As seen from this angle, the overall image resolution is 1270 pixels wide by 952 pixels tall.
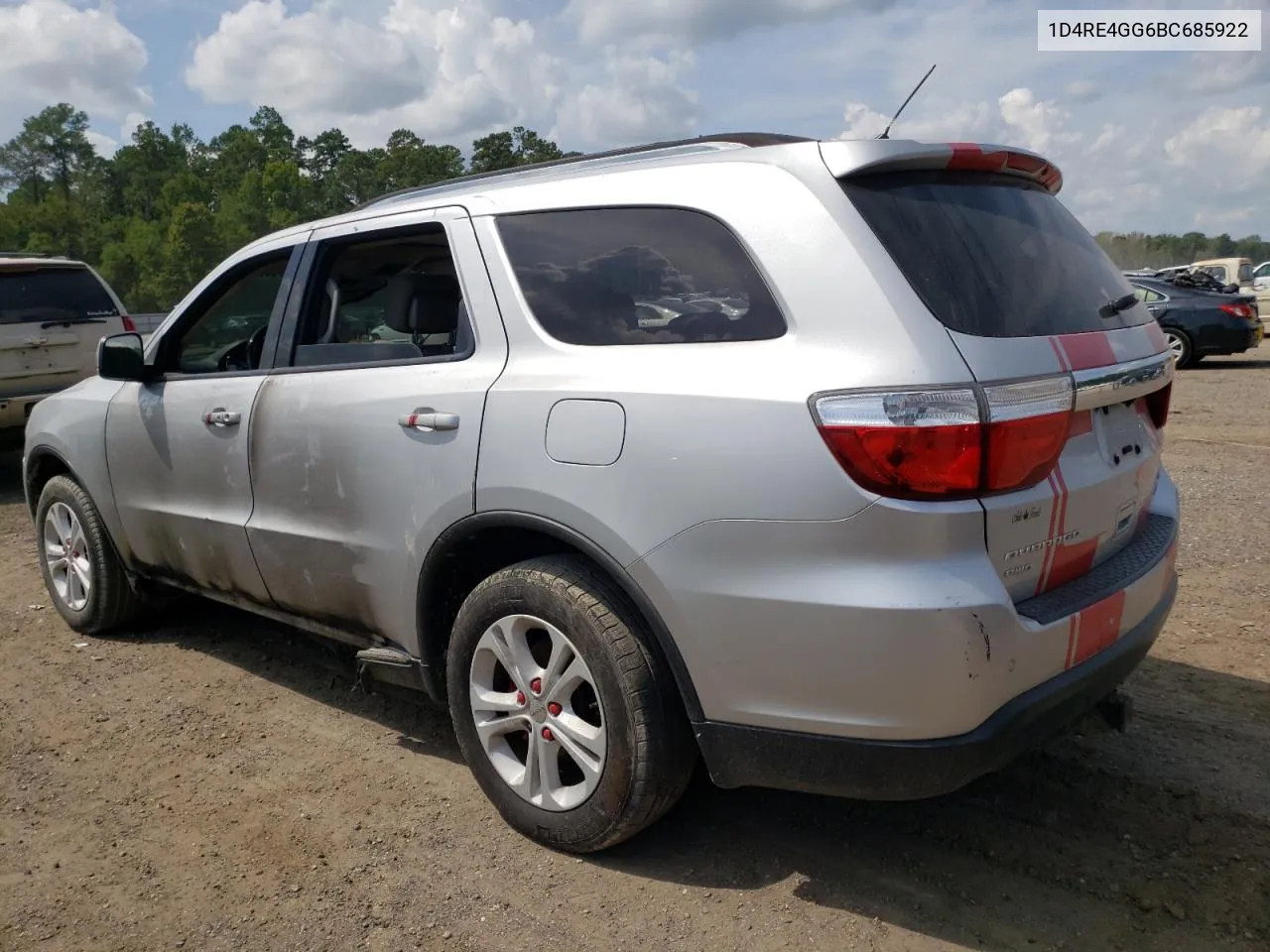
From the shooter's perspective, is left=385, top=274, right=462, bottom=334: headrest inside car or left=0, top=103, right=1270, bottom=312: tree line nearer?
left=385, top=274, right=462, bottom=334: headrest inside car

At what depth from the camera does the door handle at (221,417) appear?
12.8 feet

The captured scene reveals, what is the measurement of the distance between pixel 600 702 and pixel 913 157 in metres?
1.58

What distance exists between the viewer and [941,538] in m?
2.29

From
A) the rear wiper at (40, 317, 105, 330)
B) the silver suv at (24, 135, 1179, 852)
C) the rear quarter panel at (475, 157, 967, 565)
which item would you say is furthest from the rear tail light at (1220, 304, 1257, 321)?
the rear quarter panel at (475, 157, 967, 565)

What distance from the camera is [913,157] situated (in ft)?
8.53

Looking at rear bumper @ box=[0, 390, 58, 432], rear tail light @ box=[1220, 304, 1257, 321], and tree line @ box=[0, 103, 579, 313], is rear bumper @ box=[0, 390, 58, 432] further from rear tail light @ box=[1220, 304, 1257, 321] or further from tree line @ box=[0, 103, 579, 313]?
tree line @ box=[0, 103, 579, 313]

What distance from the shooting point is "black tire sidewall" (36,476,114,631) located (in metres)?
4.84

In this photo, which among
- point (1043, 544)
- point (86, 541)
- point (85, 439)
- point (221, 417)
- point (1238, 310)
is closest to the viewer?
point (1043, 544)

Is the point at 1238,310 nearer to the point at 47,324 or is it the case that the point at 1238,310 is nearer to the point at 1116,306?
the point at 1116,306

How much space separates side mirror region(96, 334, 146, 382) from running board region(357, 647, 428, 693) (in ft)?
5.62

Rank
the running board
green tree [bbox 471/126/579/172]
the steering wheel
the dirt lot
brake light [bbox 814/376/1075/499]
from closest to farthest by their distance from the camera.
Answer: brake light [bbox 814/376/1075/499]
the dirt lot
the running board
the steering wheel
green tree [bbox 471/126/579/172]

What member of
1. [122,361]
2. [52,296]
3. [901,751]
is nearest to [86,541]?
[122,361]

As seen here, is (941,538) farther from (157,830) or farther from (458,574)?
(157,830)

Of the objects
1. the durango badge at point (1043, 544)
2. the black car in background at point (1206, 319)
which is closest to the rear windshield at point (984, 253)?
the durango badge at point (1043, 544)
